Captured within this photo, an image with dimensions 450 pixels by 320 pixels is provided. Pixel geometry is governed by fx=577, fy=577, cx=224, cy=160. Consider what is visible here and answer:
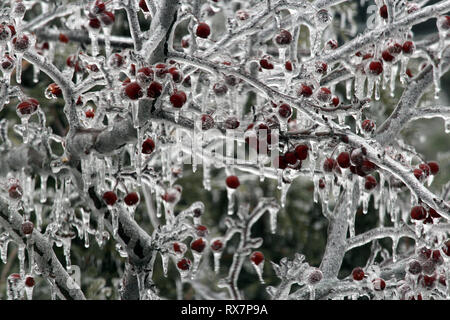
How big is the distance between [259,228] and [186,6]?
16.0ft

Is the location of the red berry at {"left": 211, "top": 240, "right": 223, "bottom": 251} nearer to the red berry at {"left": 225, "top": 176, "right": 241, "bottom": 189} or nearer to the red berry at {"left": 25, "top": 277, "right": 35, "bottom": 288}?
the red berry at {"left": 225, "top": 176, "right": 241, "bottom": 189}

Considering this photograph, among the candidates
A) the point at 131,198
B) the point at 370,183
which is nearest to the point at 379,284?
the point at 370,183

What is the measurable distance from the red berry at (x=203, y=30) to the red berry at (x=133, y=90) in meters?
0.45

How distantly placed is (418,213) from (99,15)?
1370mm

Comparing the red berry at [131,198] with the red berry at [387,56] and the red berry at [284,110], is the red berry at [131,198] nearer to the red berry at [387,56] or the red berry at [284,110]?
the red berry at [284,110]

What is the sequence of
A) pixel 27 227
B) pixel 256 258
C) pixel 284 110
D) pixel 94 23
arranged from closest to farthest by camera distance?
1. pixel 284 110
2. pixel 94 23
3. pixel 27 227
4. pixel 256 258

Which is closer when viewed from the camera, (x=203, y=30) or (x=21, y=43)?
(x=21, y=43)

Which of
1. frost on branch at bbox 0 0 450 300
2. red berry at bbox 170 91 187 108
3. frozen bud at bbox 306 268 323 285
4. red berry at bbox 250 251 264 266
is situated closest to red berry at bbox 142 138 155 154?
frost on branch at bbox 0 0 450 300

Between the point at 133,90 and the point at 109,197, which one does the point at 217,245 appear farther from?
the point at 133,90

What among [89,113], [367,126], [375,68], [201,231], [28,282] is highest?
[375,68]

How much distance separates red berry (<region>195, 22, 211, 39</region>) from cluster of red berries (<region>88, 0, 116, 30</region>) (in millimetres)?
341

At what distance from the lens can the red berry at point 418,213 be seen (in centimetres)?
204

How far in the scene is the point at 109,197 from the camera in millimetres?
2480

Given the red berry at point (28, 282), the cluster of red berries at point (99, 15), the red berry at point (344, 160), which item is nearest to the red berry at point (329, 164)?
the red berry at point (344, 160)
